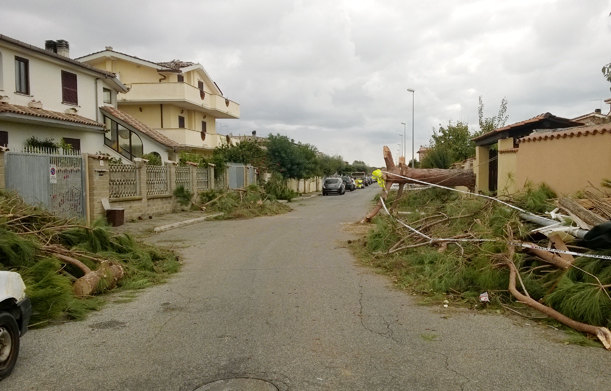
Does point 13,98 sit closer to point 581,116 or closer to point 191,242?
point 191,242

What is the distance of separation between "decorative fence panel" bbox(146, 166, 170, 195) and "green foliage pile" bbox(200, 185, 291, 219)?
2.41 metres

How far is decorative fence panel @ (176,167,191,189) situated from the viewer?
24375mm

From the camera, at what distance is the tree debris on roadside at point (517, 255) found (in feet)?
21.1

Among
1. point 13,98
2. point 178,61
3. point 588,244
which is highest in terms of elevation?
point 178,61

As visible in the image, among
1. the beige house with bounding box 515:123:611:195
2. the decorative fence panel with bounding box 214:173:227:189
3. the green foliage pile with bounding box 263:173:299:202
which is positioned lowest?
the green foliage pile with bounding box 263:173:299:202

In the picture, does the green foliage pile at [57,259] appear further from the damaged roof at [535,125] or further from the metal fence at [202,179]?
the metal fence at [202,179]

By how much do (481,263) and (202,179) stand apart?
2093 cm

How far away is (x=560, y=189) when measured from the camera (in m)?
11.9

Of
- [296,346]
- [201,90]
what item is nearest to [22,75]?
[201,90]

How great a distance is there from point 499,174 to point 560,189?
6078mm

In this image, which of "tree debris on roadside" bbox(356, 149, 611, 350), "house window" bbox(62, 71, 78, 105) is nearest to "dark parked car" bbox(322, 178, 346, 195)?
"house window" bbox(62, 71, 78, 105)

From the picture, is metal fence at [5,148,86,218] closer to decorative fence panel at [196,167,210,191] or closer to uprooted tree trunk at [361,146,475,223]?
uprooted tree trunk at [361,146,475,223]

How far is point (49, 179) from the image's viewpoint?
1430 cm

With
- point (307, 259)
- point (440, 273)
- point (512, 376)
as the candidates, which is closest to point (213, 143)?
point (307, 259)
